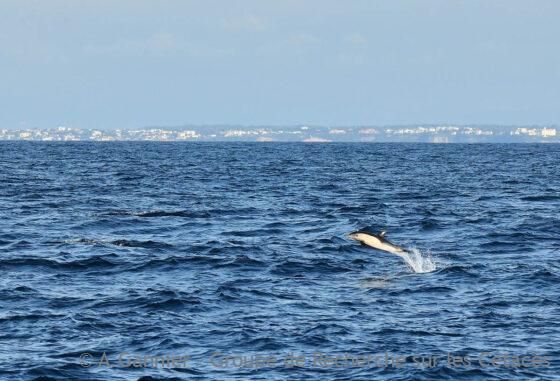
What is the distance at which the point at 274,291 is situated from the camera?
1096 inches

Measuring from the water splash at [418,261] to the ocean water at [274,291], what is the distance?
0.08 meters

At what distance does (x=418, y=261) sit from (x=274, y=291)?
6.98 m

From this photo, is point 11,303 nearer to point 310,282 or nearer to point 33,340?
point 33,340

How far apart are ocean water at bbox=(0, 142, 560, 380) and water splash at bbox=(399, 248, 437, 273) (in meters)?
0.08

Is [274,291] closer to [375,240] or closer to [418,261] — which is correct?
[375,240]

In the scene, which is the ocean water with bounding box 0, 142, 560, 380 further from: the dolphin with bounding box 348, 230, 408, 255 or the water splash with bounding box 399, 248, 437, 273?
the dolphin with bounding box 348, 230, 408, 255

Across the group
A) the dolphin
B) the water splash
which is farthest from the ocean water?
the dolphin

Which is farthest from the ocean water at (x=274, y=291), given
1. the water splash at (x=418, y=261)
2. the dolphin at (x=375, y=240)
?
the dolphin at (x=375, y=240)

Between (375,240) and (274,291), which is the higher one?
(375,240)

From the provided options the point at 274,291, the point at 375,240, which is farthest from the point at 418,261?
the point at 274,291

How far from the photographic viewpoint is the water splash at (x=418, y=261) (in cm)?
3162

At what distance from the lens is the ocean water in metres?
20.6

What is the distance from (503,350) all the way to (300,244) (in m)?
16.5

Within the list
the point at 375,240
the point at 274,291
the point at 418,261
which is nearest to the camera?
the point at 274,291
